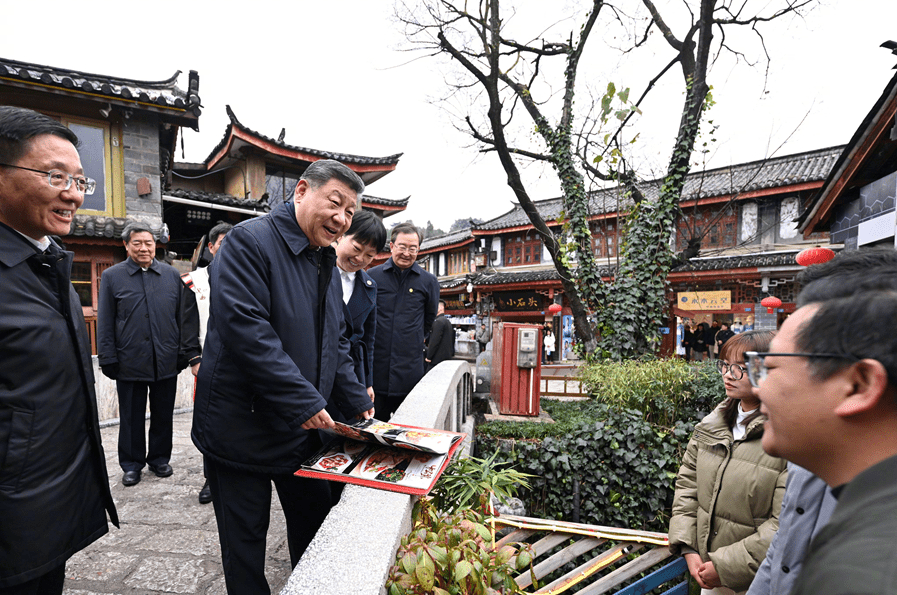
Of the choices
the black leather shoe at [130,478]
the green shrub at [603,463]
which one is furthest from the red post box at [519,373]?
the black leather shoe at [130,478]

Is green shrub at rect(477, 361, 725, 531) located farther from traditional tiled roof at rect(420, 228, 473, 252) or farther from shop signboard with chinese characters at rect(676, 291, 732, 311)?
traditional tiled roof at rect(420, 228, 473, 252)

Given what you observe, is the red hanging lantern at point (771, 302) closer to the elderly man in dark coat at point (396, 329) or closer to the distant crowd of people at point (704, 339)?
the distant crowd of people at point (704, 339)

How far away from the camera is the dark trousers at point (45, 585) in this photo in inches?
53.1

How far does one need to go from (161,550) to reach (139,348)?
1.60 meters

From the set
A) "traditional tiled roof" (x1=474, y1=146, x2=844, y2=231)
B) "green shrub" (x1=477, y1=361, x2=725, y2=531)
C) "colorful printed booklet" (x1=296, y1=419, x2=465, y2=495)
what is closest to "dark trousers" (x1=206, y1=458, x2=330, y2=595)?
"colorful printed booklet" (x1=296, y1=419, x2=465, y2=495)

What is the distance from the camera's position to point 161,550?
99.8 inches

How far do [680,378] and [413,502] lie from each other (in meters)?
5.03

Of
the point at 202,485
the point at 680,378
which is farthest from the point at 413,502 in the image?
the point at 680,378

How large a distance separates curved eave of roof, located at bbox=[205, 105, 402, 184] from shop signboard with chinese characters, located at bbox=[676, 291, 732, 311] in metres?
11.1

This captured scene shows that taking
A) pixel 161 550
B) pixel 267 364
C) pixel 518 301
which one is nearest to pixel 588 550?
pixel 161 550

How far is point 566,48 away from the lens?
26.6ft

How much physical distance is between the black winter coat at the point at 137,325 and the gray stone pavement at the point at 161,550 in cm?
89

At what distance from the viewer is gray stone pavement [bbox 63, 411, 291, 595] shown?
224cm

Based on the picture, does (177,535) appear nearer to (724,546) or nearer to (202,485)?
(202,485)
